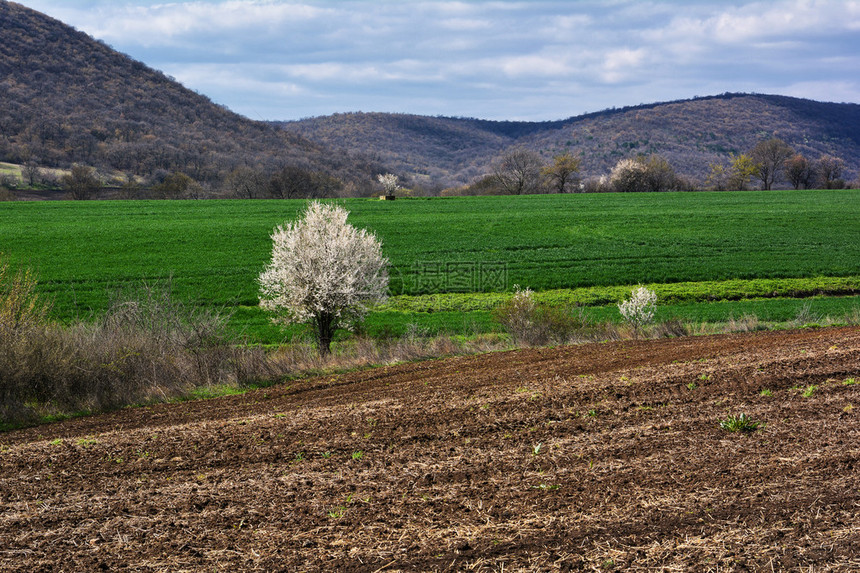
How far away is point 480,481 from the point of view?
6785 millimetres

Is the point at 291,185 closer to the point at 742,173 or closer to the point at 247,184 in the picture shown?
the point at 247,184

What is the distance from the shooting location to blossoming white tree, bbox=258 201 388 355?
2225 centimetres

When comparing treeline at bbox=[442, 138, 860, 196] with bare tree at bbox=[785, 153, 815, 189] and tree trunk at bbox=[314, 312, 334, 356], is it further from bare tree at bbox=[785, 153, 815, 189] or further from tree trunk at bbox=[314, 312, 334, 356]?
tree trunk at bbox=[314, 312, 334, 356]

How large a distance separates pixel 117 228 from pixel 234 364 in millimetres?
35209

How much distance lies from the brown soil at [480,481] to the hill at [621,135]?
137 meters

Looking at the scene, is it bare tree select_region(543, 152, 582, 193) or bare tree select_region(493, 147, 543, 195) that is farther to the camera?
bare tree select_region(543, 152, 582, 193)

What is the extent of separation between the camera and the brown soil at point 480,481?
210 inches

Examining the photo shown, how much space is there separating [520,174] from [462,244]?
49449 mm

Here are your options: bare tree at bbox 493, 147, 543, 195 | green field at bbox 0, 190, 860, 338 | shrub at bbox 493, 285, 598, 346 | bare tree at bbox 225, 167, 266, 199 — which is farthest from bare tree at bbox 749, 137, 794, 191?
shrub at bbox 493, 285, 598, 346

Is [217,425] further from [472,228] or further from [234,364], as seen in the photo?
[472,228]

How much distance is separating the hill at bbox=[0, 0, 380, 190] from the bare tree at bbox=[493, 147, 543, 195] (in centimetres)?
3558

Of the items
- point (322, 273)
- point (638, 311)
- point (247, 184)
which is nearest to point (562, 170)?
point (247, 184)

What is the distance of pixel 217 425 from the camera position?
9820 mm

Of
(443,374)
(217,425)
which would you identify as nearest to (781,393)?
(443,374)
